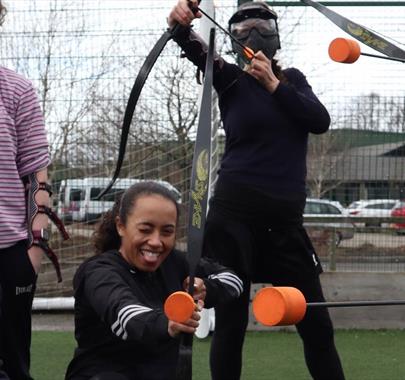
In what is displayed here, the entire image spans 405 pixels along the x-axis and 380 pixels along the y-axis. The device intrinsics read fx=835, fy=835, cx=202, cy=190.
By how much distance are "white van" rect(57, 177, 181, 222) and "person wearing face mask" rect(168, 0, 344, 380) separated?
301 centimetres

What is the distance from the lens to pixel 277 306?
1574mm

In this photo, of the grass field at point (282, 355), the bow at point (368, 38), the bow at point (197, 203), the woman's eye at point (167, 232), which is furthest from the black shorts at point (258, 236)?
the grass field at point (282, 355)

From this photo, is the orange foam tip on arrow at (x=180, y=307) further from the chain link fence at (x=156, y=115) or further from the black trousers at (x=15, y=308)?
the chain link fence at (x=156, y=115)

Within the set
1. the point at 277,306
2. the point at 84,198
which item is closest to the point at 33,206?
the point at 277,306

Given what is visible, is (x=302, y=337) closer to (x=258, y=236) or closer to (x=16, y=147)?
(x=258, y=236)

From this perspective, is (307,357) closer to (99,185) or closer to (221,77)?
(221,77)

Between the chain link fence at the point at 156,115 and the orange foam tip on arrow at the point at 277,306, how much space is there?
4.03 meters

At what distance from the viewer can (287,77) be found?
11.0 feet

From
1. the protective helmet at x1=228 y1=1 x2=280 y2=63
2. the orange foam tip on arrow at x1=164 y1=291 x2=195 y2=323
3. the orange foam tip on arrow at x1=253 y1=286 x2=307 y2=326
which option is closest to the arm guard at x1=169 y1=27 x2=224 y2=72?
the protective helmet at x1=228 y1=1 x2=280 y2=63

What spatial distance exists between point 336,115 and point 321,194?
1048 millimetres

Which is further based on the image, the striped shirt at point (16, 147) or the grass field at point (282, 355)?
the grass field at point (282, 355)

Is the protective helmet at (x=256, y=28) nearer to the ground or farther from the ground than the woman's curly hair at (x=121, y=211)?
farther from the ground

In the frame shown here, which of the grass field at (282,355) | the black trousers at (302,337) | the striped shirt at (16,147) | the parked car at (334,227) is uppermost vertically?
the striped shirt at (16,147)

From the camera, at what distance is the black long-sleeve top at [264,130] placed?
316 centimetres
